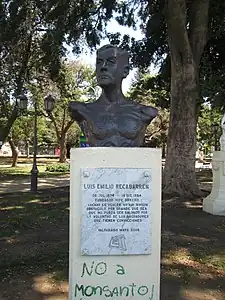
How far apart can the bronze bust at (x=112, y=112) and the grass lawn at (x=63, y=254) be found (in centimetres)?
183

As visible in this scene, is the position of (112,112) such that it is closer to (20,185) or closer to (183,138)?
(183,138)

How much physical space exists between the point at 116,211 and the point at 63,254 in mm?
2628

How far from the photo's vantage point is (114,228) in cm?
385

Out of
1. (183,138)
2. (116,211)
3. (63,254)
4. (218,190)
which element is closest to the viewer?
(116,211)

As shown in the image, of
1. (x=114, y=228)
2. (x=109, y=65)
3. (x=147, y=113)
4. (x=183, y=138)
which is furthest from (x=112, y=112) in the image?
(x=183, y=138)

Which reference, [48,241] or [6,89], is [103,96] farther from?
[6,89]

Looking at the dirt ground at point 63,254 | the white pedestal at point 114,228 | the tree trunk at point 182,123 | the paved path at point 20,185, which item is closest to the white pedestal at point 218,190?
the dirt ground at point 63,254

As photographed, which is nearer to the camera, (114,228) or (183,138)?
(114,228)

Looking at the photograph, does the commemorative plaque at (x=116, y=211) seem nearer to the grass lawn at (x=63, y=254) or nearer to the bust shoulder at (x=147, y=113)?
the bust shoulder at (x=147, y=113)

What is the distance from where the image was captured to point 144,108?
14.3 feet

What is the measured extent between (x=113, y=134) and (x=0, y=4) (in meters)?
11.5

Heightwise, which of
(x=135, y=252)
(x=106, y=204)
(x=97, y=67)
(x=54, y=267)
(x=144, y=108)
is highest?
(x=97, y=67)

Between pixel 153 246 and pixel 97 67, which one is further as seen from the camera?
pixel 97 67

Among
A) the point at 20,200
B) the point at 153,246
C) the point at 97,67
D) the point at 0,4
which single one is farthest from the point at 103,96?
the point at 0,4
